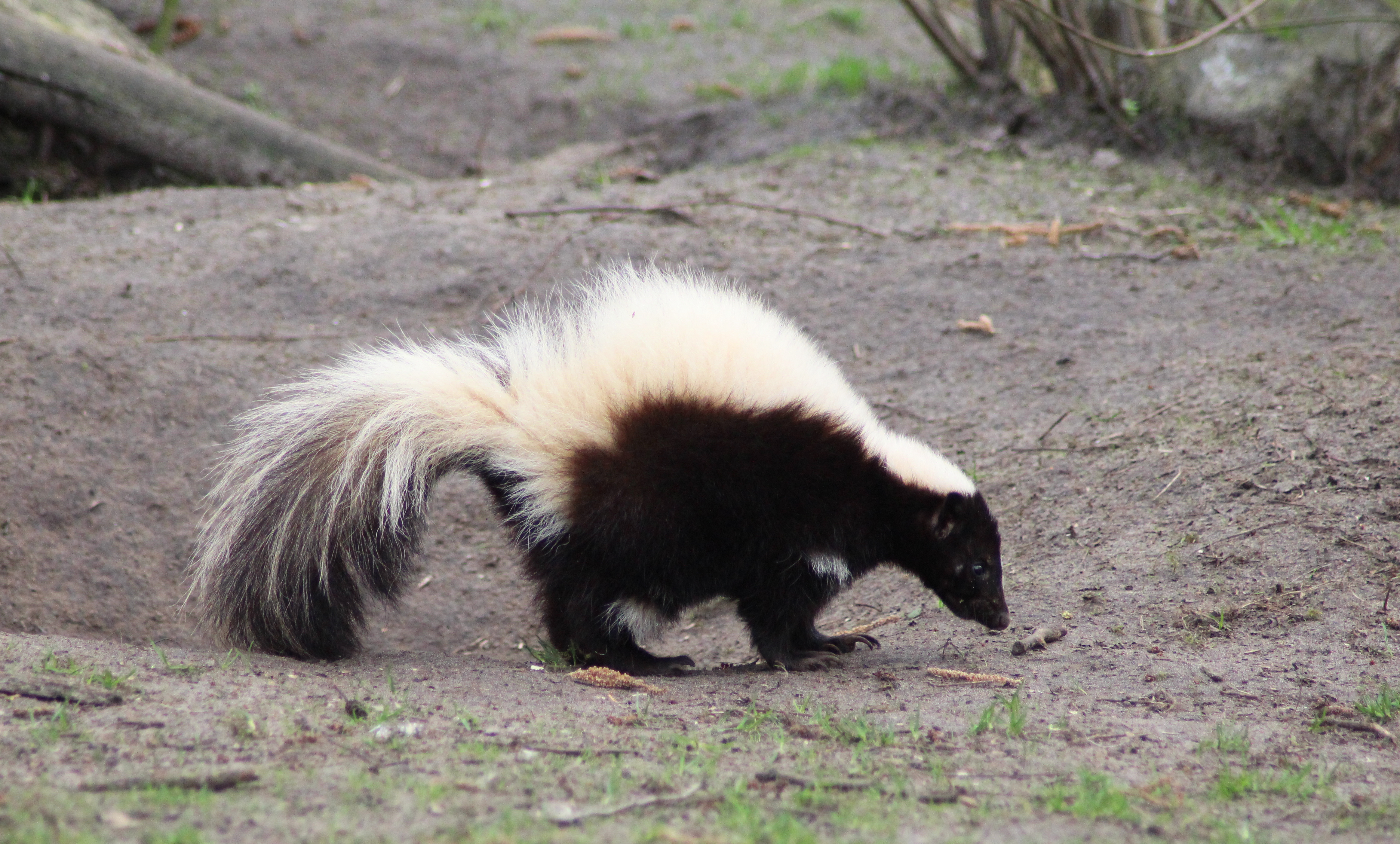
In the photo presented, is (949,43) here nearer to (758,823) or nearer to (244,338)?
(244,338)

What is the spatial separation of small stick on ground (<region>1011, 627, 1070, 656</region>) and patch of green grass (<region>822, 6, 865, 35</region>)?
35.0 ft

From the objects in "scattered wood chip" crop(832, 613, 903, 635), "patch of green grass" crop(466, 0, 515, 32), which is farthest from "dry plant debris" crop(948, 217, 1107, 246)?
"patch of green grass" crop(466, 0, 515, 32)

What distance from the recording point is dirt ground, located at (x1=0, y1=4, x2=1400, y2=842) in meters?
2.89

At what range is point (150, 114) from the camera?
836 centimetres

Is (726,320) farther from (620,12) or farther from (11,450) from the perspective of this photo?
(620,12)

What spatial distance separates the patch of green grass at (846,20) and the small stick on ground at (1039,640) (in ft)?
35.0

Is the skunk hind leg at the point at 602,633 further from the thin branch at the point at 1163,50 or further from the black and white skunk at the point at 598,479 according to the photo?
the thin branch at the point at 1163,50

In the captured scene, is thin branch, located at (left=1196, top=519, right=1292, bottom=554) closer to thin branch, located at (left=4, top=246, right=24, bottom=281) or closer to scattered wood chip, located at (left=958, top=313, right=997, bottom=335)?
scattered wood chip, located at (left=958, top=313, right=997, bottom=335)

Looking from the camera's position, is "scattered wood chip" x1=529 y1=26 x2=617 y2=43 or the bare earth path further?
"scattered wood chip" x1=529 y1=26 x2=617 y2=43

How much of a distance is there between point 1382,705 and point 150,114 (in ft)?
28.4

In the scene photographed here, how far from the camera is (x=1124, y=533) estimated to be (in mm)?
5258

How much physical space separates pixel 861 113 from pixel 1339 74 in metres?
3.82

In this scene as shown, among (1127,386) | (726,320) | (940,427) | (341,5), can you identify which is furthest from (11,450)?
(341,5)

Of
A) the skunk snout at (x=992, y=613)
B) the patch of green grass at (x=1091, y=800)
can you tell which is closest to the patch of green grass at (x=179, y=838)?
the patch of green grass at (x=1091, y=800)
